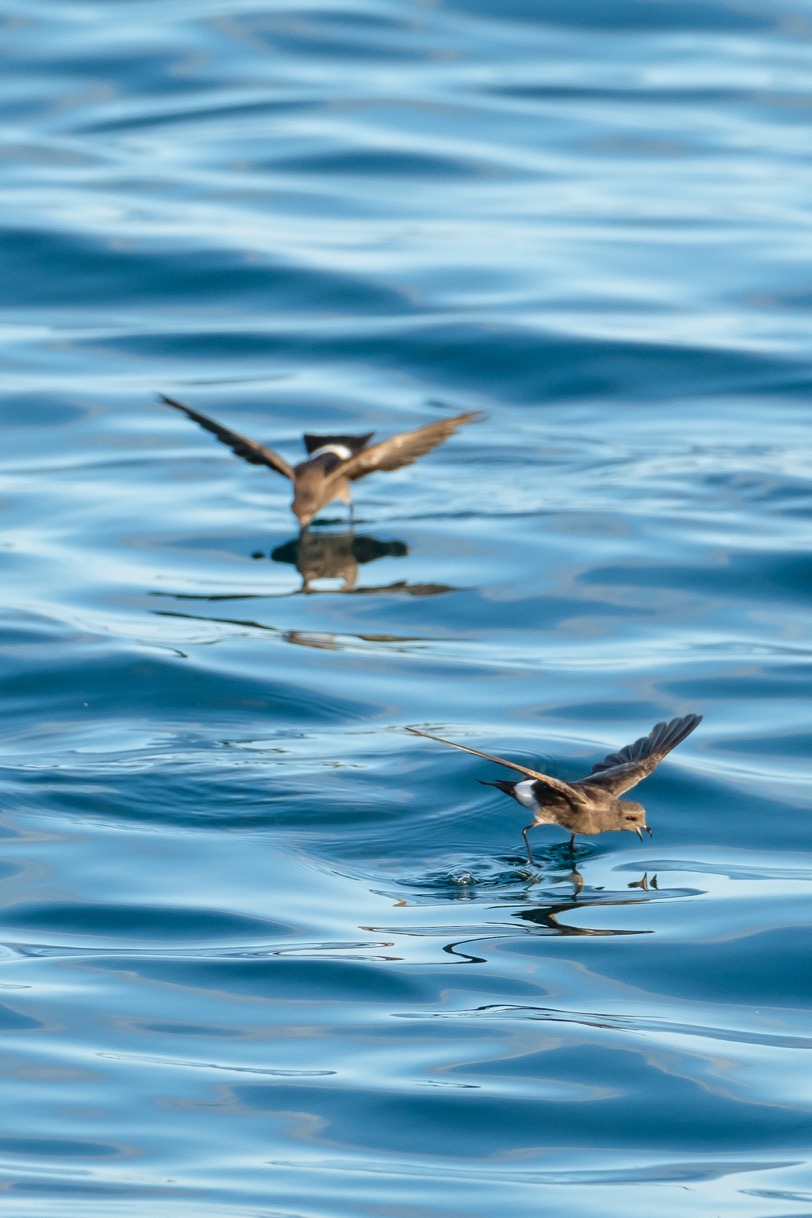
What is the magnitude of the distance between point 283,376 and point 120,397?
4.45 ft

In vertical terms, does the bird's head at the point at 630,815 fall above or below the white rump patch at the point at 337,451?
below

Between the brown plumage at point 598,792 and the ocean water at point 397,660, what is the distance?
23cm

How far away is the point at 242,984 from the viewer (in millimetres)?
5883

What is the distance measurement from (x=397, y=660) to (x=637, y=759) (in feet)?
7.81

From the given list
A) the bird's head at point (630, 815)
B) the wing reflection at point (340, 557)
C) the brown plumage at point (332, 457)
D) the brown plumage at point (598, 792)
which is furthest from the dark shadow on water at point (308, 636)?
the bird's head at point (630, 815)

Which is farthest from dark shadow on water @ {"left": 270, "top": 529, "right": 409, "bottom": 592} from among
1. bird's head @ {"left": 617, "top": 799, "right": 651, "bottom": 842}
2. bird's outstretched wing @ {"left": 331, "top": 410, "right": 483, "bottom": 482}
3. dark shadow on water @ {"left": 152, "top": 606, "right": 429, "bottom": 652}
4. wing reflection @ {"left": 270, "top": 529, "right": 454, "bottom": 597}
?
bird's head @ {"left": 617, "top": 799, "right": 651, "bottom": 842}

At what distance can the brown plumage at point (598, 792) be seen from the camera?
6.52 m

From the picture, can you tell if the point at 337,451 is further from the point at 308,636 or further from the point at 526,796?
the point at 526,796

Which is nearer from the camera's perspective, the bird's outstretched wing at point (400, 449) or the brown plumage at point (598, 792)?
the brown plumage at point (598, 792)

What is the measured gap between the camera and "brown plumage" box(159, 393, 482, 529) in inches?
440

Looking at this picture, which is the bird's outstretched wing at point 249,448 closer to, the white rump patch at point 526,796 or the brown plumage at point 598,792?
the brown plumage at point 598,792

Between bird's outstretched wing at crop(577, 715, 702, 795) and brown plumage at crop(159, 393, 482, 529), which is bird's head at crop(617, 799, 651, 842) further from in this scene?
brown plumage at crop(159, 393, 482, 529)

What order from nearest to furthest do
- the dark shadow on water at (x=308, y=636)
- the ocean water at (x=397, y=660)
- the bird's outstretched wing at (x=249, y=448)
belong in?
the ocean water at (x=397, y=660) < the dark shadow on water at (x=308, y=636) < the bird's outstretched wing at (x=249, y=448)

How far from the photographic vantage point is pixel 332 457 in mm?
11164
